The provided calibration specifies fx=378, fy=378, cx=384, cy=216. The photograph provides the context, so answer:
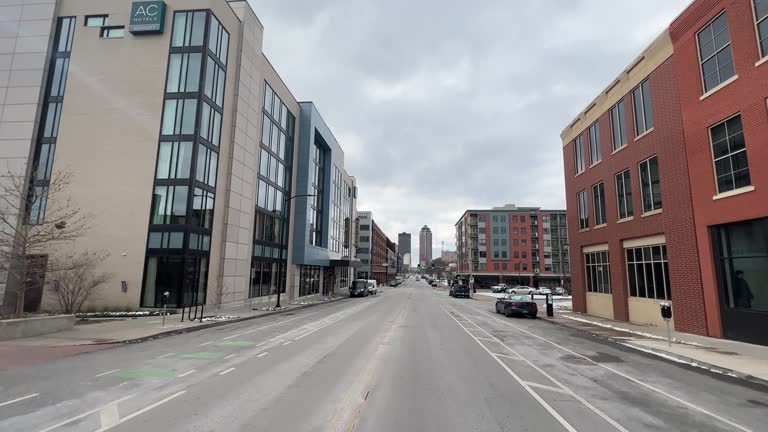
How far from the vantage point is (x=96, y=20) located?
96.4ft

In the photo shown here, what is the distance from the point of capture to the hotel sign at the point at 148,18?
27.8m

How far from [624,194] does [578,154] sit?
7.51 metres

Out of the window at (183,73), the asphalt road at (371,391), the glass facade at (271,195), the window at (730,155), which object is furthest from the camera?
the glass facade at (271,195)

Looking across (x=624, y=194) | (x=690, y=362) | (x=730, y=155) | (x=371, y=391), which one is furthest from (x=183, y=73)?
(x=690, y=362)

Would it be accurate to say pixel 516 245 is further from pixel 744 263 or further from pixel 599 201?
pixel 744 263

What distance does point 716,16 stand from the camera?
1550 cm

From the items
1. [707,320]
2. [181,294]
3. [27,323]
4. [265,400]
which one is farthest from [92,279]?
[707,320]

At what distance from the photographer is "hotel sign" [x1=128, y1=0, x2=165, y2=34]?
27.8 metres

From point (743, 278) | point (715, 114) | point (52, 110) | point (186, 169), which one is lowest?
point (743, 278)

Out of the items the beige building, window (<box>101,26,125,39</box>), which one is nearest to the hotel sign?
the beige building

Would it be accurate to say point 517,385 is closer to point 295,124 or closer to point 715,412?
point 715,412

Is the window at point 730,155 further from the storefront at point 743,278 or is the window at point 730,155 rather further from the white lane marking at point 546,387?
the white lane marking at point 546,387

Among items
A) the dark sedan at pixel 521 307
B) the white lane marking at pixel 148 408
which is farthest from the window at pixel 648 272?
the white lane marking at pixel 148 408

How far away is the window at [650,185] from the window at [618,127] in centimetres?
268
